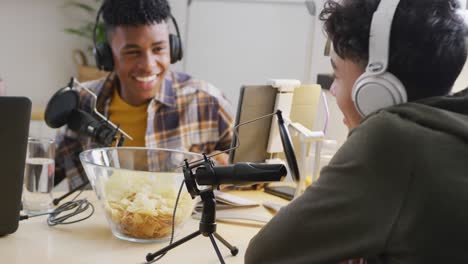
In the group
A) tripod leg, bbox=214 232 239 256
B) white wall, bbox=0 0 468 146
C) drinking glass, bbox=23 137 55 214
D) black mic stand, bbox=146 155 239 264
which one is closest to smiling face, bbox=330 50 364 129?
black mic stand, bbox=146 155 239 264

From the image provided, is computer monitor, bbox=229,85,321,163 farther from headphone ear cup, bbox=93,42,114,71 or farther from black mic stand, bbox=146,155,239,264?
headphone ear cup, bbox=93,42,114,71

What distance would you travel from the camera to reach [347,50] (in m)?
0.94

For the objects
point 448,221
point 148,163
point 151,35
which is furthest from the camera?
point 151,35

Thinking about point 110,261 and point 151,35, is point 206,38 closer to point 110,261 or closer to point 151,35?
point 151,35

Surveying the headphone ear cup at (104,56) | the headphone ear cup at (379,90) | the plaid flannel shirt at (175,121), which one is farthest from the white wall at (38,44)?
the headphone ear cup at (379,90)

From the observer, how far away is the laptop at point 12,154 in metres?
1.13

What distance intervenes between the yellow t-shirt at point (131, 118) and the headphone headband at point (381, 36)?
48.8 inches

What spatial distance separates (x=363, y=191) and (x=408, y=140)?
0.31ft

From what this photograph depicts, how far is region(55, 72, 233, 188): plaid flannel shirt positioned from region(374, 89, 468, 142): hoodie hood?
123 centimetres

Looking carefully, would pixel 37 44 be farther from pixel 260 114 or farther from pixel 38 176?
pixel 260 114

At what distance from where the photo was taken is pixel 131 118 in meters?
2.02

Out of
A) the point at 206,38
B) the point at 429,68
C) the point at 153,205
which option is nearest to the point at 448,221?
the point at 429,68

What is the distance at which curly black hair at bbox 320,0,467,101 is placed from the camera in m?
0.84

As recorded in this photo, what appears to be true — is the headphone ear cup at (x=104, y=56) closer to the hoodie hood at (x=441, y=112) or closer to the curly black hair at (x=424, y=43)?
the curly black hair at (x=424, y=43)
